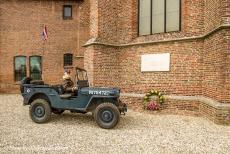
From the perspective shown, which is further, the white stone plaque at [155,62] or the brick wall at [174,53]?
the white stone plaque at [155,62]

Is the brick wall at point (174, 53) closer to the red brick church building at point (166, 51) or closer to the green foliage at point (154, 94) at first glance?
the red brick church building at point (166, 51)

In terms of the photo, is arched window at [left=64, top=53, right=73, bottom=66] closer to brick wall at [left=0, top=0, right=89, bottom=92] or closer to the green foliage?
brick wall at [left=0, top=0, right=89, bottom=92]

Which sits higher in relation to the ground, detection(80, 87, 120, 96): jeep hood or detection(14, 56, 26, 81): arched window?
detection(14, 56, 26, 81): arched window

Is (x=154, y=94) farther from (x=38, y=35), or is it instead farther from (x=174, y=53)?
(x=38, y=35)

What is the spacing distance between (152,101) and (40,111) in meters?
4.56

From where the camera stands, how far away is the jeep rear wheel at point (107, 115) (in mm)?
7711

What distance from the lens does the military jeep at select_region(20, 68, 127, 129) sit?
779 cm

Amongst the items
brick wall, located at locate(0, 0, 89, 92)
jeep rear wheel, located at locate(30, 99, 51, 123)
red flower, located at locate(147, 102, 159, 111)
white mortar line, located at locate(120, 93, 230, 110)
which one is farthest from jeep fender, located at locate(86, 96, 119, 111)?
brick wall, located at locate(0, 0, 89, 92)

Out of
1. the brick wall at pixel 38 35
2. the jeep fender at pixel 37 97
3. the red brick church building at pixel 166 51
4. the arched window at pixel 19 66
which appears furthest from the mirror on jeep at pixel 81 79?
the arched window at pixel 19 66

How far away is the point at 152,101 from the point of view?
10758 millimetres

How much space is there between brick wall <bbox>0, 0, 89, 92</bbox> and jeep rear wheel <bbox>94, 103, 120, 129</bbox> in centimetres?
1176

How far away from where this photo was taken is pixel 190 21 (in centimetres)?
1026

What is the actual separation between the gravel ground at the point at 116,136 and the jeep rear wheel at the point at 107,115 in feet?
0.62

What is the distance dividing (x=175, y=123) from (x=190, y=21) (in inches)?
163
